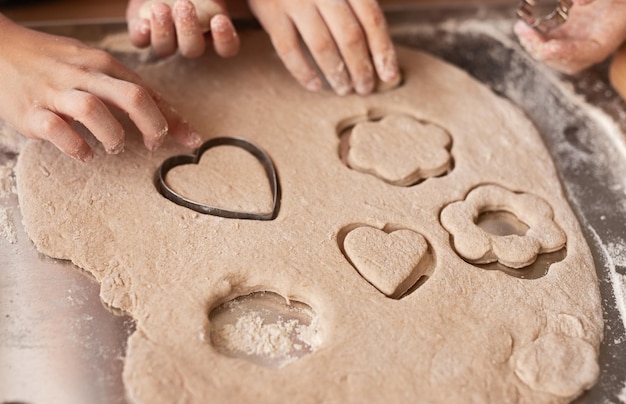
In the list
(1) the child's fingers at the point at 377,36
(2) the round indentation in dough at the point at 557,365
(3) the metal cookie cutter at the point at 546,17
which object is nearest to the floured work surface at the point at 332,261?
(2) the round indentation in dough at the point at 557,365

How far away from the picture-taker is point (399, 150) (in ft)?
4.17

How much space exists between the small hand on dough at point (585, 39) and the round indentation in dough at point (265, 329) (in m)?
0.75

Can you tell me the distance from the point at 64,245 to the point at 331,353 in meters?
0.44

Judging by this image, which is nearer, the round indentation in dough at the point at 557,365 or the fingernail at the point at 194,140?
the round indentation in dough at the point at 557,365

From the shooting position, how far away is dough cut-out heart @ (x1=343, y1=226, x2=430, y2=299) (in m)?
1.04

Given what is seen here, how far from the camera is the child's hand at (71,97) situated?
1.07 meters

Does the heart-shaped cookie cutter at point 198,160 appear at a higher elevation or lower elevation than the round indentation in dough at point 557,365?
higher

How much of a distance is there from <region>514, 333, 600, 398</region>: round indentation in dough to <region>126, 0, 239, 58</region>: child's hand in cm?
77

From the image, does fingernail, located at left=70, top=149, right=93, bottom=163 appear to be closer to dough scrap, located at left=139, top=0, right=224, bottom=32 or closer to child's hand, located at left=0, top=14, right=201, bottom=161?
child's hand, located at left=0, top=14, right=201, bottom=161

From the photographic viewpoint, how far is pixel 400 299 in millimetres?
1025

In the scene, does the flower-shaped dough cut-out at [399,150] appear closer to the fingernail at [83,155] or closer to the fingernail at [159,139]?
the fingernail at [159,139]

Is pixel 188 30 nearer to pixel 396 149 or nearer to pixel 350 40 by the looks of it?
pixel 350 40

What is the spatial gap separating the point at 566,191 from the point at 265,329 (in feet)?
2.14

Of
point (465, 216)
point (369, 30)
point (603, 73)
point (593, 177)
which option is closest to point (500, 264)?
point (465, 216)
